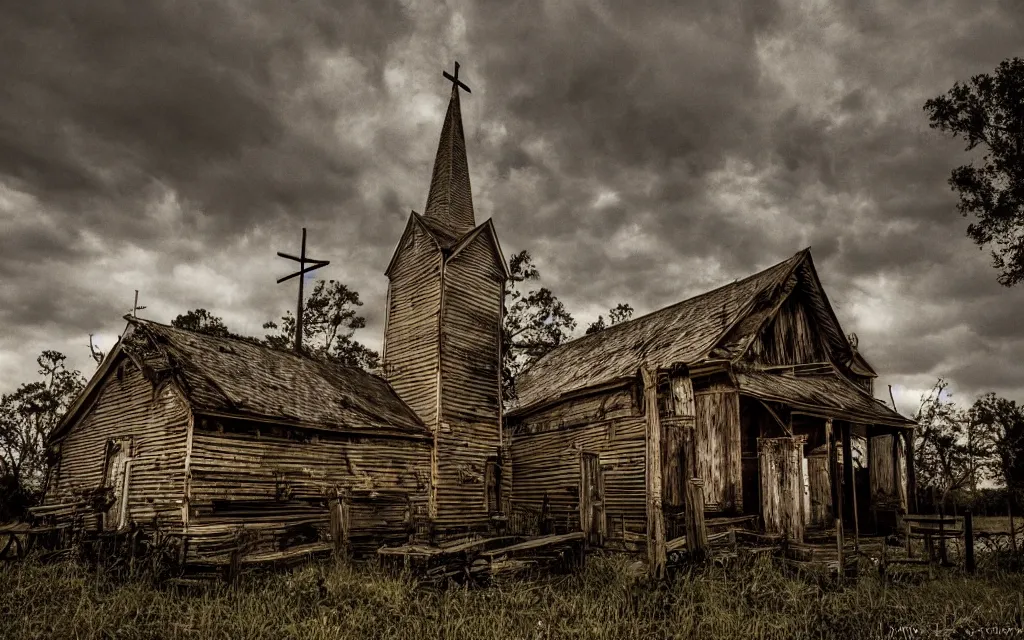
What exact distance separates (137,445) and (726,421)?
1481 cm

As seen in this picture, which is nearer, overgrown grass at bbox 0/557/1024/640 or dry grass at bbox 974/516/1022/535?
overgrown grass at bbox 0/557/1024/640

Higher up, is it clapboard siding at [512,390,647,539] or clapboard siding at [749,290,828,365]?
clapboard siding at [749,290,828,365]

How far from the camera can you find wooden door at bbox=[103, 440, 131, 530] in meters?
16.6

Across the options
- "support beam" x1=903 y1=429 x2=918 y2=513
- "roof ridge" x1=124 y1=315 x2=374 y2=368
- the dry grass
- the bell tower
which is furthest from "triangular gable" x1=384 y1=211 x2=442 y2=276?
the dry grass

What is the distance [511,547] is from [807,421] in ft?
36.9

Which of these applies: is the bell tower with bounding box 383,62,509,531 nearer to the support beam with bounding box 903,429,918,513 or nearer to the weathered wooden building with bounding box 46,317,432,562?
→ the weathered wooden building with bounding box 46,317,432,562

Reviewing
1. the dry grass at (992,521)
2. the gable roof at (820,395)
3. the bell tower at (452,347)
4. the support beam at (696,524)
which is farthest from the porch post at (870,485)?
the dry grass at (992,521)

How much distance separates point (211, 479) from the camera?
49.8 feet

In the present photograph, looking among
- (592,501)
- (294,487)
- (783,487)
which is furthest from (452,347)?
(783,487)

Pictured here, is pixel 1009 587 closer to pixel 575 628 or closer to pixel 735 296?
pixel 575 628

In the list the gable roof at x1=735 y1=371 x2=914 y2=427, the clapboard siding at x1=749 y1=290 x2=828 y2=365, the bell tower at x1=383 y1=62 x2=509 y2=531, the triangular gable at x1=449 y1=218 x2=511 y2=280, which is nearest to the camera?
the gable roof at x1=735 y1=371 x2=914 y2=427

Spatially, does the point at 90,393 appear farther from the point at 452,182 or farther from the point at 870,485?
the point at 870,485

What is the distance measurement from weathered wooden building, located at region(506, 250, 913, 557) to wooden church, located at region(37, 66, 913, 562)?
62 mm

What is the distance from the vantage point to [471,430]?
2167 cm
